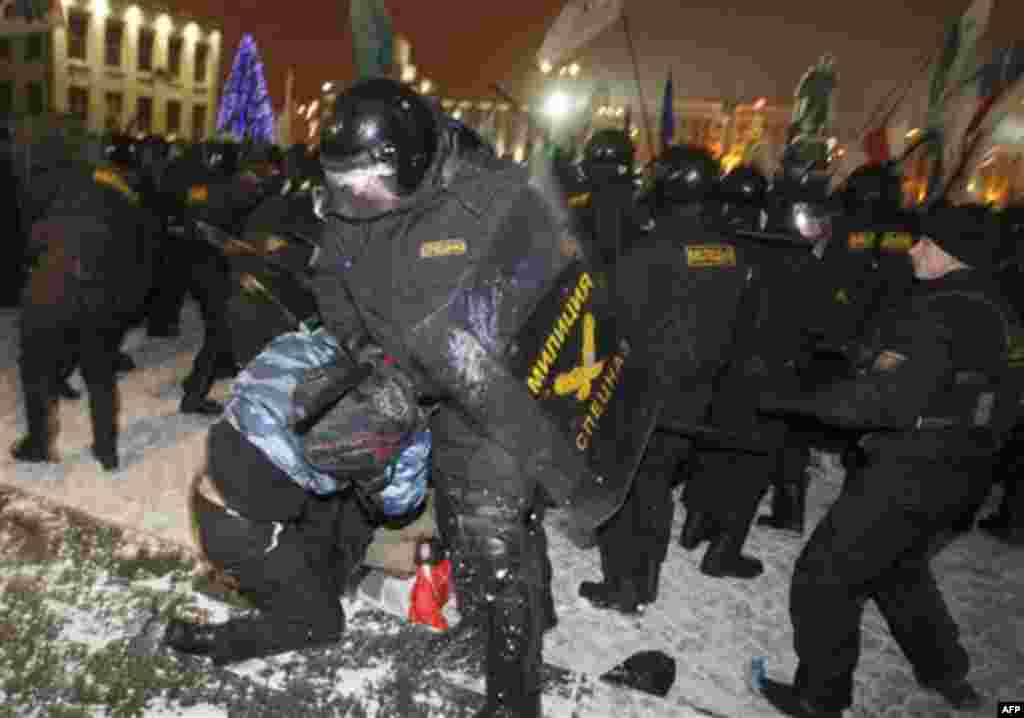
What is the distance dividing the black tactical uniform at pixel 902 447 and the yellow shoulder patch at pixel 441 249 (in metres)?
1.44

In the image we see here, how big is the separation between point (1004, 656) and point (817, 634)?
1.52m

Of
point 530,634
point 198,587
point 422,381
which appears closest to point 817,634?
point 530,634

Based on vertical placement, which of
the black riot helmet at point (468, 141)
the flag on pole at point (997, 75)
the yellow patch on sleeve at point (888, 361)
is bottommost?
the yellow patch on sleeve at point (888, 361)

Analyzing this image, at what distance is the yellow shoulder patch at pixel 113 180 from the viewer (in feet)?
15.1

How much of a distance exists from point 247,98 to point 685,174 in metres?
24.3

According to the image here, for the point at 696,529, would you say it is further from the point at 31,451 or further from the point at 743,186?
the point at 31,451

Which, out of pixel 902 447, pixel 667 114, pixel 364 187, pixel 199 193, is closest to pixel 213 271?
Result: pixel 199 193

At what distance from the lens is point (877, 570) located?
2.94 metres

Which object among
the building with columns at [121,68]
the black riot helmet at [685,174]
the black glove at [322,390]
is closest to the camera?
the black glove at [322,390]

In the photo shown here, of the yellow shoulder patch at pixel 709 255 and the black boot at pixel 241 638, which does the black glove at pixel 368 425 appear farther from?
the yellow shoulder patch at pixel 709 255

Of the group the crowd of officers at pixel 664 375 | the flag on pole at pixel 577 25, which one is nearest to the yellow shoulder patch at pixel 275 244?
the crowd of officers at pixel 664 375

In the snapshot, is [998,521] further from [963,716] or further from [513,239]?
[513,239]

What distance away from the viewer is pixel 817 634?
3066mm

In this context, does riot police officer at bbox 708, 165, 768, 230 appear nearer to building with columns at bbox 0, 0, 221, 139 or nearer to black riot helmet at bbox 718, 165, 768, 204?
black riot helmet at bbox 718, 165, 768, 204
